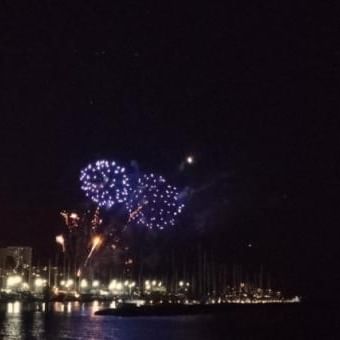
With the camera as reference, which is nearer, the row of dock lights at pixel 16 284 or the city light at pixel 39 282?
the row of dock lights at pixel 16 284

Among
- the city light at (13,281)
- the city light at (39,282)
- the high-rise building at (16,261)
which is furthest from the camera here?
the city light at (39,282)

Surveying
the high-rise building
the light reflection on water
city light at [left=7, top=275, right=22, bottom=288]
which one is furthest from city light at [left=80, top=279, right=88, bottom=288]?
the light reflection on water

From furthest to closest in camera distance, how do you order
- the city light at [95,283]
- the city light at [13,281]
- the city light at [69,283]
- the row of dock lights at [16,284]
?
the city light at [13,281]
the city light at [69,283]
the row of dock lights at [16,284]
the city light at [95,283]

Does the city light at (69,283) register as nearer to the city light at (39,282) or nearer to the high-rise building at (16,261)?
the city light at (39,282)

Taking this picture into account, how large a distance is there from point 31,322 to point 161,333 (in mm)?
8593

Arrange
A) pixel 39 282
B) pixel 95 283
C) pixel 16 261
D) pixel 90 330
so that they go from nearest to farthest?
pixel 90 330, pixel 95 283, pixel 16 261, pixel 39 282

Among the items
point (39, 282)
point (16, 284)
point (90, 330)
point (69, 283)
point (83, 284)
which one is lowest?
point (90, 330)

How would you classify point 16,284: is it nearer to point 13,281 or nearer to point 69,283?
point 13,281

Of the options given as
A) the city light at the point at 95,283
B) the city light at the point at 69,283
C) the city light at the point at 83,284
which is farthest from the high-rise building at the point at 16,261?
the city light at the point at 83,284

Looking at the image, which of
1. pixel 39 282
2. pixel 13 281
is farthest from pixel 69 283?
pixel 39 282

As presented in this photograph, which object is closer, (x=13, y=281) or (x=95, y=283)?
(x=13, y=281)

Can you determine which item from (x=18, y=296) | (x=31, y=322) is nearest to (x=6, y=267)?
(x=18, y=296)

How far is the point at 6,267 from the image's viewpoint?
94562mm

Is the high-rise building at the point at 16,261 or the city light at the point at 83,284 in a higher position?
the high-rise building at the point at 16,261
